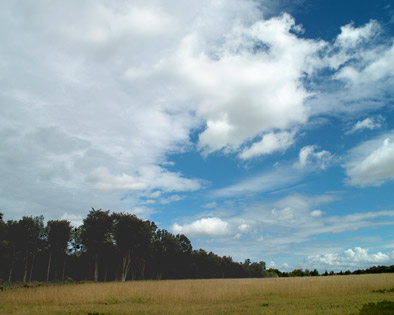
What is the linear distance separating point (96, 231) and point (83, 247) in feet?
42.3

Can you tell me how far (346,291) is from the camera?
22.4 metres

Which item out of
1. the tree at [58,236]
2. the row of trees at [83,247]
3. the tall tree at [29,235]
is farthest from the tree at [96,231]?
the tall tree at [29,235]

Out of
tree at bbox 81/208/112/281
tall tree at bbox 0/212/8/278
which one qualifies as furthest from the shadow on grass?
tall tree at bbox 0/212/8/278

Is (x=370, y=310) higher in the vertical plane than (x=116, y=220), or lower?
lower

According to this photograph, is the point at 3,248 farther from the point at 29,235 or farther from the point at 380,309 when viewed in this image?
the point at 380,309

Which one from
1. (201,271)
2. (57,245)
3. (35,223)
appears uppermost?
(35,223)

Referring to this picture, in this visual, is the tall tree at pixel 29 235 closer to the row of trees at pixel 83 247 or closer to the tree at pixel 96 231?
the row of trees at pixel 83 247

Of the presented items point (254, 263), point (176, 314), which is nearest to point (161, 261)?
point (254, 263)

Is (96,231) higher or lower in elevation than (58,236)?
higher

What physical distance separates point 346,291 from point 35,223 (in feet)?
219

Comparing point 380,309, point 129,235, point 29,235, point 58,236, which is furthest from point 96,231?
point 380,309

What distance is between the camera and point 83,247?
74438 millimetres

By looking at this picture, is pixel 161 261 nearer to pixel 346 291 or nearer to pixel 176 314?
pixel 346 291

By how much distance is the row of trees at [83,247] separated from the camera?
213 feet
